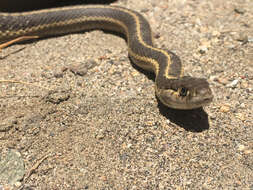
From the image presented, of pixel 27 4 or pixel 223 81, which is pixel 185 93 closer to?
pixel 223 81

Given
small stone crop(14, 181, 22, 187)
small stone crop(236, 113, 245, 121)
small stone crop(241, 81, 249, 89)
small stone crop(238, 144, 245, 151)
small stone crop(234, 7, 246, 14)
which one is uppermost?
small stone crop(234, 7, 246, 14)

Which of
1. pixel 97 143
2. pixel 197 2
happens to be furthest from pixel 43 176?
pixel 197 2

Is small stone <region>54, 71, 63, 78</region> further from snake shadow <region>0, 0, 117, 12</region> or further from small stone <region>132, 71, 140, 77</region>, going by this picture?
snake shadow <region>0, 0, 117, 12</region>

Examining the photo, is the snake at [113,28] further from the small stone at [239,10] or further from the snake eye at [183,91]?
the small stone at [239,10]

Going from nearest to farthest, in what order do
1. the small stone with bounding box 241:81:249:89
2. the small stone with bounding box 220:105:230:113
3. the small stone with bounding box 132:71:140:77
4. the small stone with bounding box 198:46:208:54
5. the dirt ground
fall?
the dirt ground, the small stone with bounding box 220:105:230:113, the small stone with bounding box 241:81:249:89, the small stone with bounding box 132:71:140:77, the small stone with bounding box 198:46:208:54

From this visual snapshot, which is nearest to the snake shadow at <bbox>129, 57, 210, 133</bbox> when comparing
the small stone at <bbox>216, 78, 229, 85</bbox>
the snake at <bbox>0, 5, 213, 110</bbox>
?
the snake at <bbox>0, 5, 213, 110</bbox>

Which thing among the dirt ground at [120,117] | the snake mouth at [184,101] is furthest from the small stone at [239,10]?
the snake mouth at [184,101]

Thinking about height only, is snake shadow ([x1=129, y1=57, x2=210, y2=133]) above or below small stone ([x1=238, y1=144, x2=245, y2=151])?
above
